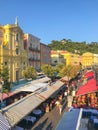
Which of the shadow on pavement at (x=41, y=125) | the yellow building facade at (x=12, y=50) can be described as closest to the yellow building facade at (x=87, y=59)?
the yellow building facade at (x=12, y=50)

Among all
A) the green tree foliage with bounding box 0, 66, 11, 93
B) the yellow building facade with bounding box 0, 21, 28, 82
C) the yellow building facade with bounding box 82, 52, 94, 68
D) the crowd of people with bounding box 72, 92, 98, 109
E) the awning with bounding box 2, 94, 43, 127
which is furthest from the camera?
the yellow building facade with bounding box 82, 52, 94, 68

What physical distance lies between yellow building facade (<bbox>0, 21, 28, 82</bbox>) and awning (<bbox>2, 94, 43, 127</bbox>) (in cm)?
1334

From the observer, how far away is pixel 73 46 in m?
145

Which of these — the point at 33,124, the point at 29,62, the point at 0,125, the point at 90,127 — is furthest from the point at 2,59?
the point at 90,127

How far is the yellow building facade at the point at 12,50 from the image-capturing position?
134 ft

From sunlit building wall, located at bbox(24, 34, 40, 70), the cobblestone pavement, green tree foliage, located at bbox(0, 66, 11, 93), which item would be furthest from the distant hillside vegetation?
the cobblestone pavement

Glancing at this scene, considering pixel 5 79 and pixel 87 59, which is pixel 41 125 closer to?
pixel 5 79

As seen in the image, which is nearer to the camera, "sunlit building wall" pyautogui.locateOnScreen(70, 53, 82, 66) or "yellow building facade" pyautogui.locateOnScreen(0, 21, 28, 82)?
"yellow building facade" pyautogui.locateOnScreen(0, 21, 28, 82)

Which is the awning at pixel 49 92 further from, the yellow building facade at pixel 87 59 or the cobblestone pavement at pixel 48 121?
the yellow building facade at pixel 87 59

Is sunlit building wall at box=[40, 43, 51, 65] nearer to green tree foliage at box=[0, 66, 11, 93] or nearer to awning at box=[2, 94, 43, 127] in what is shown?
green tree foliage at box=[0, 66, 11, 93]

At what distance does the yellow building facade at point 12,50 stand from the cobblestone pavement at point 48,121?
1351cm

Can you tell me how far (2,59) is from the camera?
129 ft

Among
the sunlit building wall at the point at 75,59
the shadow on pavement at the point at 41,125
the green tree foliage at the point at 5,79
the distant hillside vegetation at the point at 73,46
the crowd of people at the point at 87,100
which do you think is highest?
the distant hillside vegetation at the point at 73,46

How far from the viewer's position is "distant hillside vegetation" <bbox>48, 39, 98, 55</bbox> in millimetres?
139000
